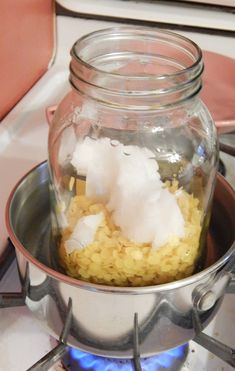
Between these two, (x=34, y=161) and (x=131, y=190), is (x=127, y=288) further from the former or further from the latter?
(x=34, y=161)

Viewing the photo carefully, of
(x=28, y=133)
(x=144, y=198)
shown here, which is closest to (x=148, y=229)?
(x=144, y=198)

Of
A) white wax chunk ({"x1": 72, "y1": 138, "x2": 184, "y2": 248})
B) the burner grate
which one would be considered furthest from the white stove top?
white wax chunk ({"x1": 72, "y1": 138, "x2": 184, "y2": 248})

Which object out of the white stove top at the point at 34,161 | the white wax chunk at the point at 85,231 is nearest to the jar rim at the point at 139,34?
the white wax chunk at the point at 85,231

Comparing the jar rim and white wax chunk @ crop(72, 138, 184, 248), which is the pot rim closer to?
white wax chunk @ crop(72, 138, 184, 248)

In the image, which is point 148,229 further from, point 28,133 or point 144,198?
point 28,133

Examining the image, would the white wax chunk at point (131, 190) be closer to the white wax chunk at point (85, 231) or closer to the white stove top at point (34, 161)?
the white wax chunk at point (85, 231)
